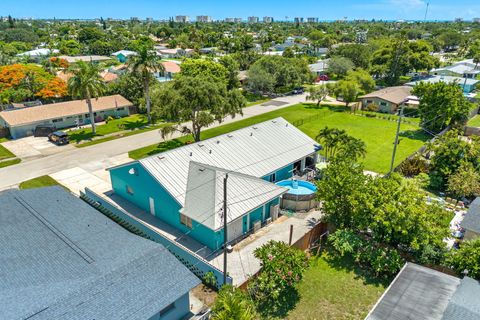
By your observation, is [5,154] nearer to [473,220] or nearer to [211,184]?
[211,184]

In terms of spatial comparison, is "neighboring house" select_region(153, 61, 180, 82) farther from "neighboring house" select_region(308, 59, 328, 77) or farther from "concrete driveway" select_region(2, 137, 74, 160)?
"concrete driveway" select_region(2, 137, 74, 160)

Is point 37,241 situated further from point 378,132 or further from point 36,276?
point 378,132

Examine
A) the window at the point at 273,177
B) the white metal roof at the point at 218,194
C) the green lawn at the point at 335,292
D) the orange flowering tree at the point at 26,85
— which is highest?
the orange flowering tree at the point at 26,85

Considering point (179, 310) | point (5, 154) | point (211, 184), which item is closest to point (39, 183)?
point (5, 154)

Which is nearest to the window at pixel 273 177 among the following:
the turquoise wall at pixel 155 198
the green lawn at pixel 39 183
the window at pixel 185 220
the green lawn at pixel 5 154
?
the turquoise wall at pixel 155 198

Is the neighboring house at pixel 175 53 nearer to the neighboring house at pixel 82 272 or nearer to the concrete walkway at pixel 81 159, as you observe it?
the concrete walkway at pixel 81 159

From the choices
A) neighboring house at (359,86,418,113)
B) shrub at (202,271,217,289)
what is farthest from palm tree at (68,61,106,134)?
neighboring house at (359,86,418,113)
